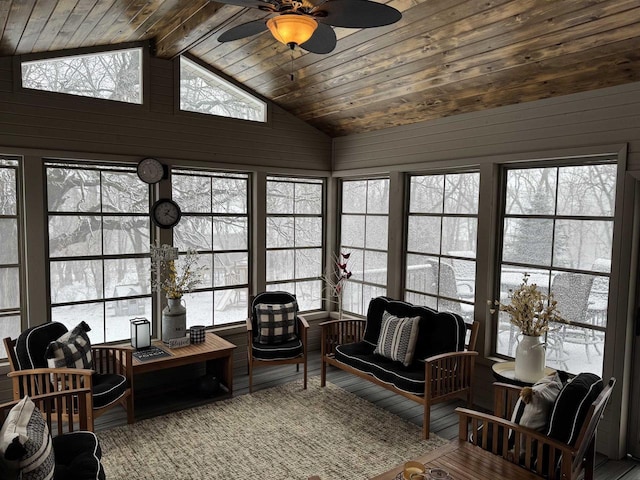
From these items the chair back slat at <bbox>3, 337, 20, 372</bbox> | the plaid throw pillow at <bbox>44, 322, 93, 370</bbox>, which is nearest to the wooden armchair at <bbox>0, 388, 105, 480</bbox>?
the plaid throw pillow at <bbox>44, 322, 93, 370</bbox>

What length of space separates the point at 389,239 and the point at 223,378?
2346 mm

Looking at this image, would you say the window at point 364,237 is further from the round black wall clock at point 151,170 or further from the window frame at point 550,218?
the round black wall clock at point 151,170

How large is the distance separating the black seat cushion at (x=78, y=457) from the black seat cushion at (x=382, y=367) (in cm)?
232

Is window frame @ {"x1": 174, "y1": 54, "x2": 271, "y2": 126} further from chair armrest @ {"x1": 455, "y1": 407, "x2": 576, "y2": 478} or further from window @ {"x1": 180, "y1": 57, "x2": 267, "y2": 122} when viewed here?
→ chair armrest @ {"x1": 455, "y1": 407, "x2": 576, "y2": 478}

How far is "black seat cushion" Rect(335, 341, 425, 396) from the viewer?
384 cm

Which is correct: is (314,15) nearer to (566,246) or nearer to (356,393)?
(566,246)

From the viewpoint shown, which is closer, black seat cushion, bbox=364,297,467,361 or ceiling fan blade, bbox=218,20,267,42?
ceiling fan blade, bbox=218,20,267,42

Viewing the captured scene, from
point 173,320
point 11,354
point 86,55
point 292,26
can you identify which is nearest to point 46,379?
point 11,354

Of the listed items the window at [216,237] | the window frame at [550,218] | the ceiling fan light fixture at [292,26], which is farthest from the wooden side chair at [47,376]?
the window frame at [550,218]

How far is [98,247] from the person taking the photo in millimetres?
4539

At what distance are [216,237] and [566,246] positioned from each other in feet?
11.6

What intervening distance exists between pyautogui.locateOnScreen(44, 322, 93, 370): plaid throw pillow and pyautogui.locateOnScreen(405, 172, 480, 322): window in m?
3.26

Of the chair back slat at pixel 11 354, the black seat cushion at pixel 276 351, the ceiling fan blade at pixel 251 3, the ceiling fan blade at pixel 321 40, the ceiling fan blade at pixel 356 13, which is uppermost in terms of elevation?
the ceiling fan blade at pixel 321 40

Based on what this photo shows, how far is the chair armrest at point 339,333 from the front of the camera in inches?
189
